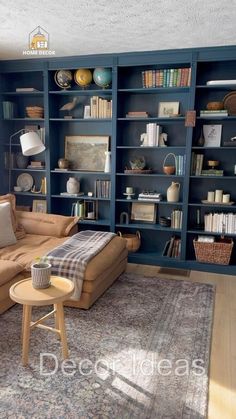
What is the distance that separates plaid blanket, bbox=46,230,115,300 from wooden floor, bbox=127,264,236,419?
0.88 metres

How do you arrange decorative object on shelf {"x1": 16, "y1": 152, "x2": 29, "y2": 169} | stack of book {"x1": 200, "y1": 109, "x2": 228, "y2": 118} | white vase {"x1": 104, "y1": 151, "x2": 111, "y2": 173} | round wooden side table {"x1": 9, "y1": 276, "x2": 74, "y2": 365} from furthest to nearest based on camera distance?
decorative object on shelf {"x1": 16, "y1": 152, "x2": 29, "y2": 169}
white vase {"x1": 104, "y1": 151, "x2": 111, "y2": 173}
stack of book {"x1": 200, "y1": 109, "x2": 228, "y2": 118}
round wooden side table {"x1": 9, "y1": 276, "x2": 74, "y2": 365}

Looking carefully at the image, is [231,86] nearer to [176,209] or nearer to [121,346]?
[176,209]

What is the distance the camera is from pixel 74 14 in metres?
2.64

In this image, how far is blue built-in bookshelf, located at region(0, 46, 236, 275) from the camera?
12.1ft

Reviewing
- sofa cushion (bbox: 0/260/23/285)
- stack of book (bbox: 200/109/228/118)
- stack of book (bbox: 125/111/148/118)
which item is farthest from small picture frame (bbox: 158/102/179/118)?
sofa cushion (bbox: 0/260/23/285)

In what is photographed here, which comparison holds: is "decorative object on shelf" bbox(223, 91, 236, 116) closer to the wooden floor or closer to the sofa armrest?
the wooden floor

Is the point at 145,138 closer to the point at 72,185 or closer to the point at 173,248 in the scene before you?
the point at 72,185

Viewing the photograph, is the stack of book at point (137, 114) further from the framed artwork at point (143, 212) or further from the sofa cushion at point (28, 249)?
the sofa cushion at point (28, 249)

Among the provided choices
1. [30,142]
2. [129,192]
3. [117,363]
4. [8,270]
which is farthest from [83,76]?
[117,363]

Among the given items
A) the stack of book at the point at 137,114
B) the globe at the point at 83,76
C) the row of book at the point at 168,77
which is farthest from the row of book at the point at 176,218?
the globe at the point at 83,76

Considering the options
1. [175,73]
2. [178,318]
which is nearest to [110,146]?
[175,73]

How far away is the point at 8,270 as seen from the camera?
2.68 m

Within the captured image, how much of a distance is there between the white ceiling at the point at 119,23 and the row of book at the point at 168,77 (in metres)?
0.24

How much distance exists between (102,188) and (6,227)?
1.35m
